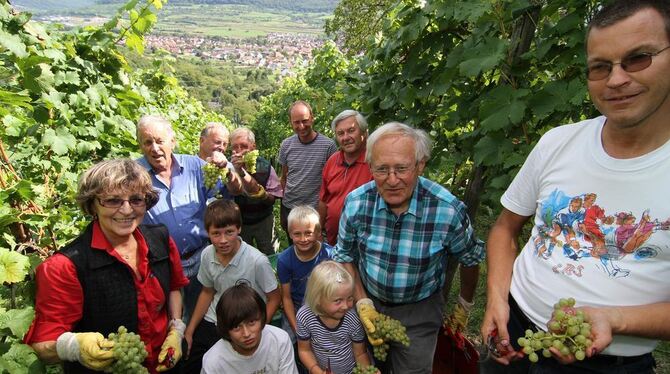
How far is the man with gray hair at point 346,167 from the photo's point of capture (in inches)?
141

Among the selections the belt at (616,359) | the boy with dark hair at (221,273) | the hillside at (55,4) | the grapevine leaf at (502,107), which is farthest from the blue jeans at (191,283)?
the hillside at (55,4)

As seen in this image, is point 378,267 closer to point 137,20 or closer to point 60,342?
point 60,342

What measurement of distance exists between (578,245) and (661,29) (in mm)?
669

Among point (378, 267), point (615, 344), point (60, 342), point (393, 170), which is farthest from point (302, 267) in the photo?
point (615, 344)

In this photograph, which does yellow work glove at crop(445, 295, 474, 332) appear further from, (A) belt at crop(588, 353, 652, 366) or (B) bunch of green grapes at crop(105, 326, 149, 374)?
(B) bunch of green grapes at crop(105, 326, 149, 374)

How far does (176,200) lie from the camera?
9.66 feet

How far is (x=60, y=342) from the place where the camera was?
183 centimetres

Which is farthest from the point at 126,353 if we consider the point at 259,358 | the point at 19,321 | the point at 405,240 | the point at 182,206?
the point at 405,240

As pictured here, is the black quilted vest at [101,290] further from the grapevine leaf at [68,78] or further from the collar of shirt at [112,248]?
the grapevine leaf at [68,78]

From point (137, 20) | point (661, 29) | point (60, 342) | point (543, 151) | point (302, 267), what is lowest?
point (302, 267)

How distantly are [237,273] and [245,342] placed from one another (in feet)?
1.94

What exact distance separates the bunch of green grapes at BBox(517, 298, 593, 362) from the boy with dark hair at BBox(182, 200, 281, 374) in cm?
174

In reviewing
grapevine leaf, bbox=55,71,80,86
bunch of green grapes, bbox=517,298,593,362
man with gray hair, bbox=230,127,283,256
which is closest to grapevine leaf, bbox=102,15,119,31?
grapevine leaf, bbox=55,71,80,86

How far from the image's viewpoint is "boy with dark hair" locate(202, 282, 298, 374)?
2.26 metres
